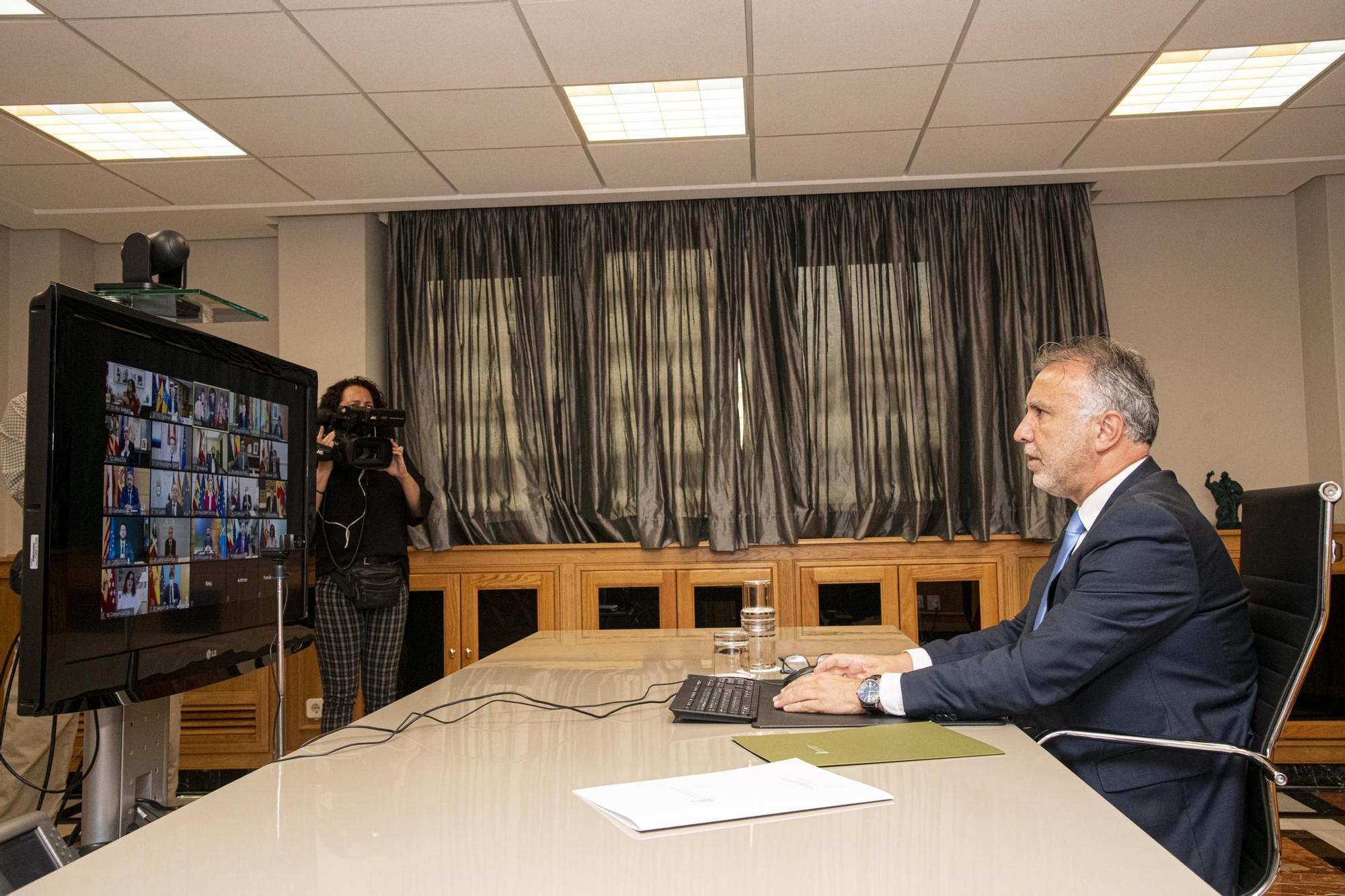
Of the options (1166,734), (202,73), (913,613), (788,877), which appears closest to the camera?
(788,877)

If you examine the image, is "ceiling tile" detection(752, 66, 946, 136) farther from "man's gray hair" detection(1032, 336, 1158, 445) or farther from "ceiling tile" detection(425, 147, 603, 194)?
"man's gray hair" detection(1032, 336, 1158, 445)

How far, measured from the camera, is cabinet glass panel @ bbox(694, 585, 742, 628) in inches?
179

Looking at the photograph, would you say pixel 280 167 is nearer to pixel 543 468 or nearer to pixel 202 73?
pixel 202 73

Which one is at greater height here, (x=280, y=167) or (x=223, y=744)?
(x=280, y=167)

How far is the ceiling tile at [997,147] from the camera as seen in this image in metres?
3.98

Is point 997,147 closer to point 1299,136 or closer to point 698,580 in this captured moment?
point 1299,136

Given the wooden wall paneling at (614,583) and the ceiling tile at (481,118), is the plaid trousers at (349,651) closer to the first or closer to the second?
the wooden wall paneling at (614,583)

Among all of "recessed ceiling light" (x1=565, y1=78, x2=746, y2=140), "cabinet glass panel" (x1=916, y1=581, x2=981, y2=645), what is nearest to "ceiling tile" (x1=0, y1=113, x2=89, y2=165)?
"recessed ceiling light" (x1=565, y1=78, x2=746, y2=140)

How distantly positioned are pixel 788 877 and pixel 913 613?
12.4ft

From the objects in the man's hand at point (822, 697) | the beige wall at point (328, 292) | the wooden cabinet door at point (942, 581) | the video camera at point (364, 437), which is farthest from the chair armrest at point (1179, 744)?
the beige wall at point (328, 292)

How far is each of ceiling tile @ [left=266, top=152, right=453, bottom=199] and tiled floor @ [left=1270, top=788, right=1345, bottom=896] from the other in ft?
12.4

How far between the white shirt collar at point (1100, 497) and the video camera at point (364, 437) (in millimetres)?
1962

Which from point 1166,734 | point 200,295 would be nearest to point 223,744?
point 200,295

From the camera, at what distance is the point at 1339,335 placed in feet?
14.9
